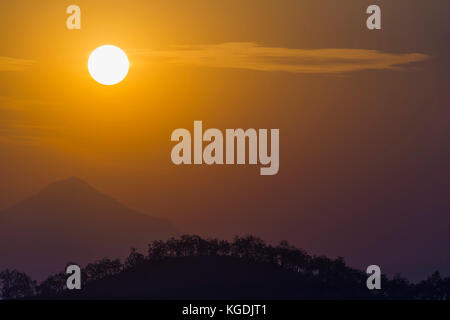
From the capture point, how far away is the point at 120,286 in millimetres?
17547

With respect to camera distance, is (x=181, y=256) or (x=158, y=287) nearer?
(x=158, y=287)

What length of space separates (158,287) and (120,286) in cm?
132

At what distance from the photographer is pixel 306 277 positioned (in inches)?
732

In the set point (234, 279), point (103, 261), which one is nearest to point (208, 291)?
point (234, 279)
